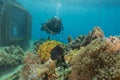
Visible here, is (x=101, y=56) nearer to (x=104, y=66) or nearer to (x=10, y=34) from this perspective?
(x=104, y=66)

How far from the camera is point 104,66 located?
2.92m

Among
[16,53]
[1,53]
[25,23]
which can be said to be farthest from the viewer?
[25,23]

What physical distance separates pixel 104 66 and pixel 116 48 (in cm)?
41

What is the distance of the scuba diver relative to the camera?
9.75 metres

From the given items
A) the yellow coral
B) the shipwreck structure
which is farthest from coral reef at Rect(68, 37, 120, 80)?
the shipwreck structure

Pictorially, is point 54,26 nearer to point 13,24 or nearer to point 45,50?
point 45,50

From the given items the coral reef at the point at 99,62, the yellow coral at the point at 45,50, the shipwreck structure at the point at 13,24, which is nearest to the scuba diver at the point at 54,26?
the yellow coral at the point at 45,50

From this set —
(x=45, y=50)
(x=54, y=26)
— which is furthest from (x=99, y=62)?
(x=54, y=26)

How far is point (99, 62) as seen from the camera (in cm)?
299

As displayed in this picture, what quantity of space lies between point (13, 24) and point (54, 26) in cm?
563

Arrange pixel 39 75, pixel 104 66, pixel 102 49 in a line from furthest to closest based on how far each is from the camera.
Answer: pixel 39 75
pixel 102 49
pixel 104 66

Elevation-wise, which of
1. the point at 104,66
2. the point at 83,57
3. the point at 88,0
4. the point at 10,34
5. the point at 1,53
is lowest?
the point at 104,66

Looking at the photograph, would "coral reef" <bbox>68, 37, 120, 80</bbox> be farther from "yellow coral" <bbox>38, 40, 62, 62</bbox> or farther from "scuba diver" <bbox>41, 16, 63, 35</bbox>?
"scuba diver" <bbox>41, 16, 63, 35</bbox>

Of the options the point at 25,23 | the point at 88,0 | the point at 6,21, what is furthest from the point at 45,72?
the point at 88,0
